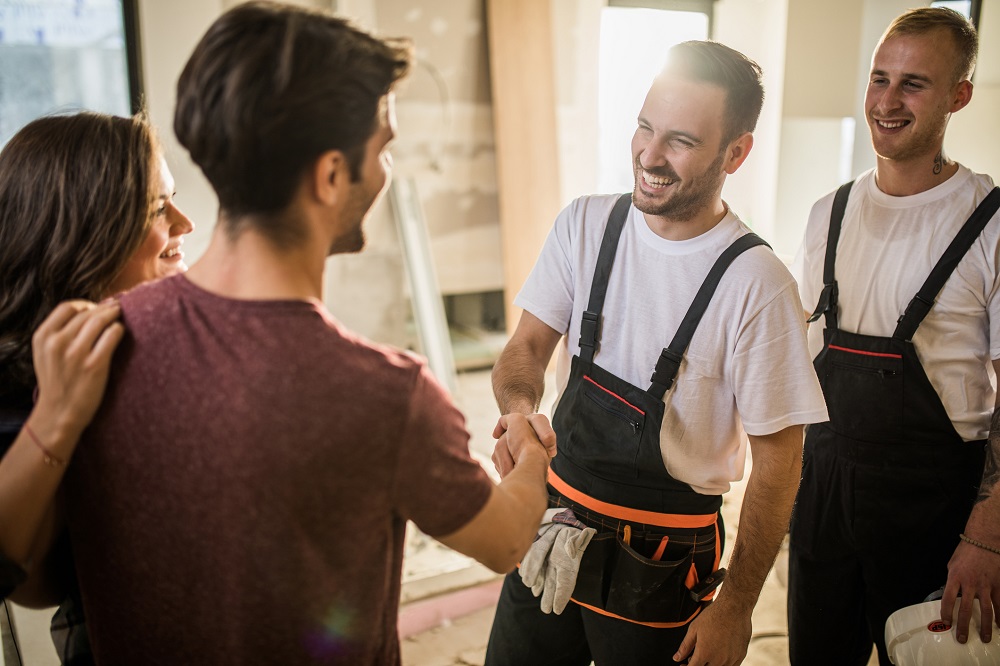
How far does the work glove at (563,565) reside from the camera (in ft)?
4.81

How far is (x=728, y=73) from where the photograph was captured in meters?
1.53

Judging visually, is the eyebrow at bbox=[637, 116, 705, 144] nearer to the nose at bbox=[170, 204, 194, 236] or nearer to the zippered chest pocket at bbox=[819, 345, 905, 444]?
the zippered chest pocket at bbox=[819, 345, 905, 444]

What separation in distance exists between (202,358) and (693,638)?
112cm

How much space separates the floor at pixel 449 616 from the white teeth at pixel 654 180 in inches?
73.7

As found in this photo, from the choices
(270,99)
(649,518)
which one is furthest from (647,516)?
(270,99)

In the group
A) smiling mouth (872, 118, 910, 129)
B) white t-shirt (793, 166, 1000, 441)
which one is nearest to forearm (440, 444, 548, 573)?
white t-shirt (793, 166, 1000, 441)

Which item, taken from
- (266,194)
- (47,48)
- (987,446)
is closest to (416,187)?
(47,48)

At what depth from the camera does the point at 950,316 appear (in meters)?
1.77

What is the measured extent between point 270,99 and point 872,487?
1.73 meters

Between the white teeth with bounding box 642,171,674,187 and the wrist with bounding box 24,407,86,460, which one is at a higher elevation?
the white teeth with bounding box 642,171,674,187

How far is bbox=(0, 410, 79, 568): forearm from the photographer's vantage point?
34.8 inches

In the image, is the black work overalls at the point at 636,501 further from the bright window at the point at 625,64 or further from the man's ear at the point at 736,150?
the bright window at the point at 625,64

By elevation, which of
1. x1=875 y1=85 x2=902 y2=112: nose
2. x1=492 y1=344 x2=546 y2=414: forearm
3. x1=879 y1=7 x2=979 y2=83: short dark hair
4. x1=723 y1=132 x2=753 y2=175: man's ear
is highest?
x1=879 y1=7 x2=979 y2=83: short dark hair

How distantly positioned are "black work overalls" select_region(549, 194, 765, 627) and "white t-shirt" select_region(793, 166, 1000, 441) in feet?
1.87
